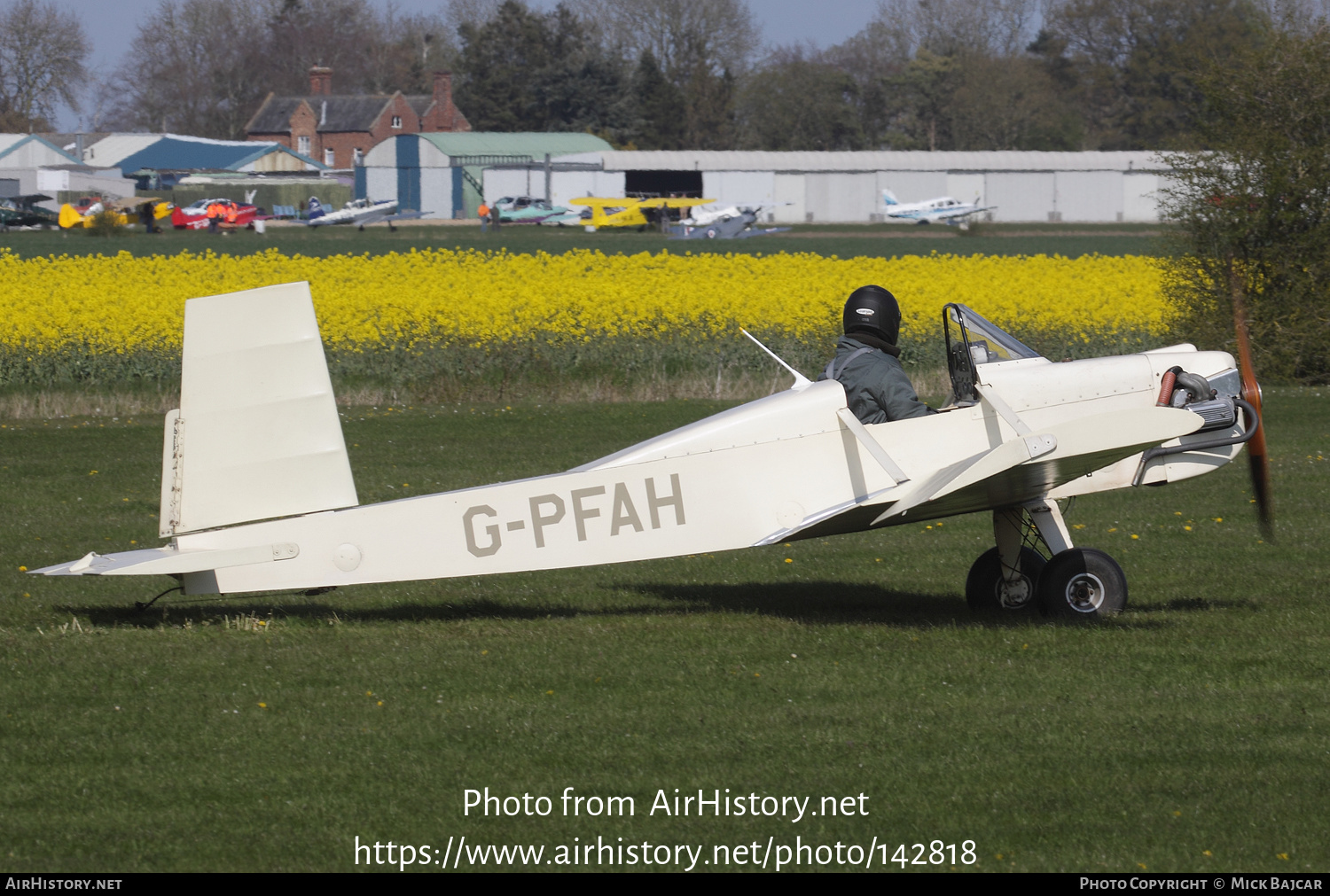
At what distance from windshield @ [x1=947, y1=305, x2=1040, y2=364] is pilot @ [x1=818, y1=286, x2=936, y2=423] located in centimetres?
38

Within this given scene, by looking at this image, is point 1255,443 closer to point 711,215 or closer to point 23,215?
point 711,215

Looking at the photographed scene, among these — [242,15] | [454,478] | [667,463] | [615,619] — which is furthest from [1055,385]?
[242,15]

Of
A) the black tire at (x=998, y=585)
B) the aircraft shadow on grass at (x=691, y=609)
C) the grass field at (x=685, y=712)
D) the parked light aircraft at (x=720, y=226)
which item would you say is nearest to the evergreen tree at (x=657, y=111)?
the parked light aircraft at (x=720, y=226)

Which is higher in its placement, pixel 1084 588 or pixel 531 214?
pixel 531 214

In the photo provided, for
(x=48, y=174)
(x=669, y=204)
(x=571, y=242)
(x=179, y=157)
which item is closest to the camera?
(x=571, y=242)

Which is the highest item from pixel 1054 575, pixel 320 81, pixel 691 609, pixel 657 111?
pixel 320 81

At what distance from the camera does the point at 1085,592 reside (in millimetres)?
8266

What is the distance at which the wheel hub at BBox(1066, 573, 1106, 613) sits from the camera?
27.0 feet

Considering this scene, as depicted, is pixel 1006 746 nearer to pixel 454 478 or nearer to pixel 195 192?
pixel 454 478

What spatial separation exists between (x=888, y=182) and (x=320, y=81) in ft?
234

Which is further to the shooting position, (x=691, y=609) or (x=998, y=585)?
(x=691, y=609)

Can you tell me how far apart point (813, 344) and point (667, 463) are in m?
13.4

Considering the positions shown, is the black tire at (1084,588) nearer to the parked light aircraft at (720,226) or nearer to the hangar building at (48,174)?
the parked light aircraft at (720,226)

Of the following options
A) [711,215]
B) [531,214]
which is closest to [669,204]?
[531,214]
